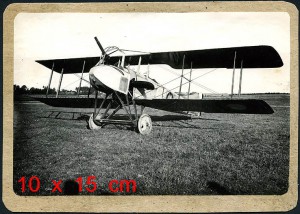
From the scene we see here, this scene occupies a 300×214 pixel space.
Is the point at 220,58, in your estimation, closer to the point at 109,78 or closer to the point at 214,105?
the point at 214,105

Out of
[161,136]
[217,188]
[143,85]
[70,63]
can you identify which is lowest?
[217,188]

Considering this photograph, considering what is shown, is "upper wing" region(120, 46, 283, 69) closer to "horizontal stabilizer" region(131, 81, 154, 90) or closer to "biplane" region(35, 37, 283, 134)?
"biplane" region(35, 37, 283, 134)

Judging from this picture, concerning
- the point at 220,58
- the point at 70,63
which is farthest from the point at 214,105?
the point at 70,63

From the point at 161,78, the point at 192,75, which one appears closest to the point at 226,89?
the point at 192,75

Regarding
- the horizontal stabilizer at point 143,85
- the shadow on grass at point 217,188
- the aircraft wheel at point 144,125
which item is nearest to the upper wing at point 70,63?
the horizontal stabilizer at point 143,85

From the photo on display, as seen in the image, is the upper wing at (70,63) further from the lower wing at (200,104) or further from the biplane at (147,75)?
the lower wing at (200,104)

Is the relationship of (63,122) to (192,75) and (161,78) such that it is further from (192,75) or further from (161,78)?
(192,75)
